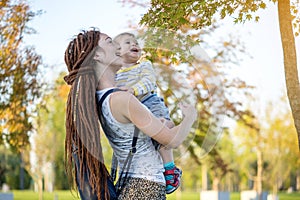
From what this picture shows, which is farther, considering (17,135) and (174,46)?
(17,135)

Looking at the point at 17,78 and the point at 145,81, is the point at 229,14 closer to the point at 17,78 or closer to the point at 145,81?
the point at 145,81

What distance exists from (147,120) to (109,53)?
33 centimetres

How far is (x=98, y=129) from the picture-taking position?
2.15m

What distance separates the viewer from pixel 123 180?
2.16 metres

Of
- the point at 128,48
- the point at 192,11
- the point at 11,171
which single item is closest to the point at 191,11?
the point at 192,11

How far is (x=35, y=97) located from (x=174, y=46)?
33.3ft

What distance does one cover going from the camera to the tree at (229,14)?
4.69m

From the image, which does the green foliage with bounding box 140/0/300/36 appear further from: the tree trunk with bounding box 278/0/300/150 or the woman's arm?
the woman's arm

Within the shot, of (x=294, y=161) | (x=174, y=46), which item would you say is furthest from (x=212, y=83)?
(x=294, y=161)

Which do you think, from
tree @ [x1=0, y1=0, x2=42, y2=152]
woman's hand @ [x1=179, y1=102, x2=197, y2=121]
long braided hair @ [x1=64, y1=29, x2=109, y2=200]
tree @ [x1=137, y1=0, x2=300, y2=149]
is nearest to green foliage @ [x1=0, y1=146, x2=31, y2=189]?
tree @ [x1=0, y1=0, x2=42, y2=152]

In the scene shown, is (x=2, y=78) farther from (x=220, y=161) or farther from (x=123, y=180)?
(x=123, y=180)

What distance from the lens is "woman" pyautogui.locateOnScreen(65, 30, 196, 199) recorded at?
82.6 inches

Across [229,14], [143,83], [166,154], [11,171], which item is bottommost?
[11,171]

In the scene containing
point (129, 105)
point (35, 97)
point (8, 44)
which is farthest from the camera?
point (35, 97)
